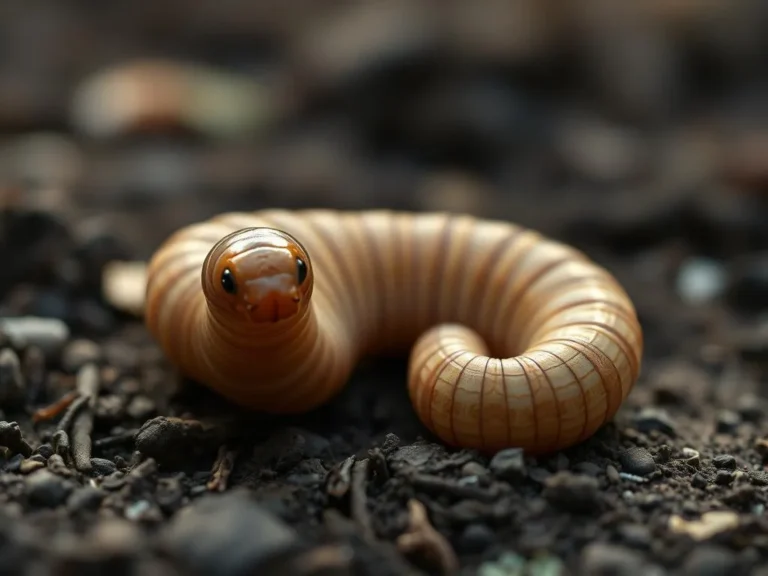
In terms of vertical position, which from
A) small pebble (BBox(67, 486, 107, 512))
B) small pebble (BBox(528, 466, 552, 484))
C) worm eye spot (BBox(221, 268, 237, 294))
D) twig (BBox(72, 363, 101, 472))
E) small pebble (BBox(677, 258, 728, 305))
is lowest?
twig (BBox(72, 363, 101, 472))

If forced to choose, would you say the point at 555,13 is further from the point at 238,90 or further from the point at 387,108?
the point at 238,90

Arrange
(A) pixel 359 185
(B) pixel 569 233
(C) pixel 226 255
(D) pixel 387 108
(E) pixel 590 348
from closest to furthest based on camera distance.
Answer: (C) pixel 226 255
(E) pixel 590 348
(B) pixel 569 233
(A) pixel 359 185
(D) pixel 387 108

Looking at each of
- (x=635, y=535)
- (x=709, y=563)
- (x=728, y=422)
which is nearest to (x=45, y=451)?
(x=635, y=535)

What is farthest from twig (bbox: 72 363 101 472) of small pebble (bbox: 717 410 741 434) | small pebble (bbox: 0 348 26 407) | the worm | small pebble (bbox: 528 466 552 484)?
small pebble (bbox: 717 410 741 434)

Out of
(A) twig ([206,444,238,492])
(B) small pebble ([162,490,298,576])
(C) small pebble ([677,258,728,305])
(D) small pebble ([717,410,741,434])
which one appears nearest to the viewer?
(B) small pebble ([162,490,298,576])

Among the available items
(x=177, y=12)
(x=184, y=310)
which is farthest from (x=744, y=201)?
(x=177, y=12)

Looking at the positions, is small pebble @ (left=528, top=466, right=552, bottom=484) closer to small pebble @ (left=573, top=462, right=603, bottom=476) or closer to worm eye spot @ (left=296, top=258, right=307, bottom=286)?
small pebble @ (left=573, top=462, right=603, bottom=476)
